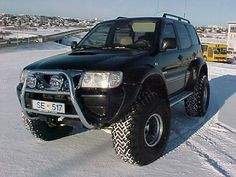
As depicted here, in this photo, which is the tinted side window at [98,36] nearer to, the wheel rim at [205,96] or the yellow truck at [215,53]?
the wheel rim at [205,96]

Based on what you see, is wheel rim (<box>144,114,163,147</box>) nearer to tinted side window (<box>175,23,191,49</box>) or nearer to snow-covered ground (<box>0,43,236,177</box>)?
A: snow-covered ground (<box>0,43,236,177</box>)

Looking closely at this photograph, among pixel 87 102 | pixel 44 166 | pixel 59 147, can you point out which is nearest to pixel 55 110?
pixel 87 102

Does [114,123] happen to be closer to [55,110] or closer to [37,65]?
[55,110]

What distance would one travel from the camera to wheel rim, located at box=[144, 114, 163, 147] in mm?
4543

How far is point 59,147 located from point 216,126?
291cm

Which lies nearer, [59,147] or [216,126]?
[59,147]

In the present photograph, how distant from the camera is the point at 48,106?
4.13 m

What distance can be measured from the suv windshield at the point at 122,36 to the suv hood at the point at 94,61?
21.1 inches

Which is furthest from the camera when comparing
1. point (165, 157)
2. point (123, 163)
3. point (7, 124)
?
point (7, 124)

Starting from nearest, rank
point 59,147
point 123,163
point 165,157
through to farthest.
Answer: point 123,163, point 165,157, point 59,147

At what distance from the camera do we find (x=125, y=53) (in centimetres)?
468

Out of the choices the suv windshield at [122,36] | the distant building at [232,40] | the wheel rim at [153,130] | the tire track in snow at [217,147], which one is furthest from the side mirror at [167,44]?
the distant building at [232,40]

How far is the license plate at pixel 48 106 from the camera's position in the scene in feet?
13.2

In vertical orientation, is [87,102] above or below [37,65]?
below
